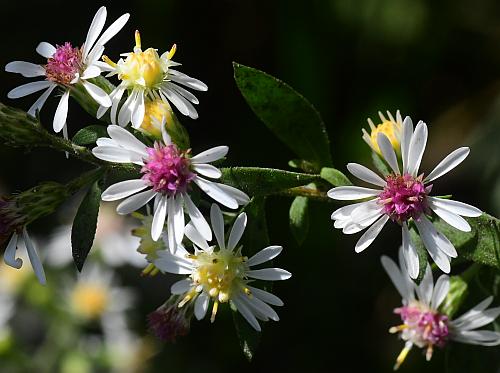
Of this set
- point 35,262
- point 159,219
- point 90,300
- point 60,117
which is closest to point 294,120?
point 159,219

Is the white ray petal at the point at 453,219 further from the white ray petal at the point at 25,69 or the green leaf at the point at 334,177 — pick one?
the white ray petal at the point at 25,69

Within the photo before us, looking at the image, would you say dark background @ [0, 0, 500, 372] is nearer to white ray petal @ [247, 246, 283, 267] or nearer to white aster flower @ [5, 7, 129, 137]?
white ray petal @ [247, 246, 283, 267]

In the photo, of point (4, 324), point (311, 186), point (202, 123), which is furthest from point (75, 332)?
point (311, 186)

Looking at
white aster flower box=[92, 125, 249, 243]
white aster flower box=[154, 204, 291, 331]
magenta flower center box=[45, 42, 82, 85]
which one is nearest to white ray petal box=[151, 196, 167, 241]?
white aster flower box=[92, 125, 249, 243]

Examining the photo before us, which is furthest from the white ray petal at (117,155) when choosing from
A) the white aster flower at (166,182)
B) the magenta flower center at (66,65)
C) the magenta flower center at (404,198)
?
the magenta flower center at (404,198)

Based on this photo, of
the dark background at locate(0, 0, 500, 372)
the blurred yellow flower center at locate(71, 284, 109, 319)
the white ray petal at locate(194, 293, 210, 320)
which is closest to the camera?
the white ray petal at locate(194, 293, 210, 320)

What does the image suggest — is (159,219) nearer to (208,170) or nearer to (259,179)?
(208,170)
